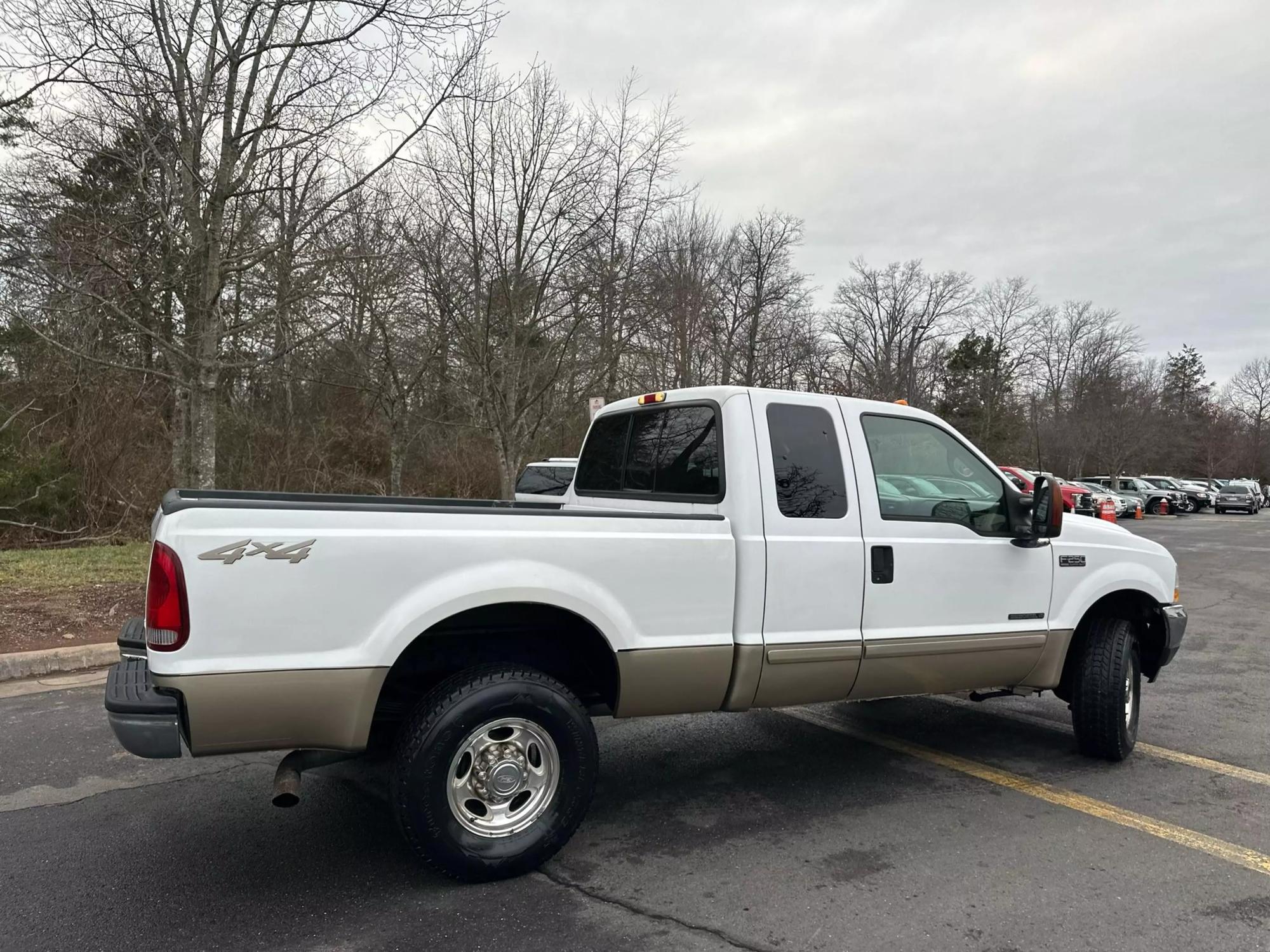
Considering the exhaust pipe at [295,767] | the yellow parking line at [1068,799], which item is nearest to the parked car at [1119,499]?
the yellow parking line at [1068,799]

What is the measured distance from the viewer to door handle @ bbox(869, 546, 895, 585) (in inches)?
159

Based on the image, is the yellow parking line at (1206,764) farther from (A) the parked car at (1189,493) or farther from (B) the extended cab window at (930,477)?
(A) the parked car at (1189,493)

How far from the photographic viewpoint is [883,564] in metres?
4.06

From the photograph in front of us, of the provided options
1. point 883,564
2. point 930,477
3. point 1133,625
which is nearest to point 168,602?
point 883,564

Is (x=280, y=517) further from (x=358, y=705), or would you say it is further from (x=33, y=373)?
(x=33, y=373)

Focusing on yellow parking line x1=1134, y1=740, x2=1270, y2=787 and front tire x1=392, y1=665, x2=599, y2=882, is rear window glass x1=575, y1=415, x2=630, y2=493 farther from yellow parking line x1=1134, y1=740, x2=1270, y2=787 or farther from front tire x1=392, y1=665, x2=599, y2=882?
yellow parking line x1=1134, y1=740, x2=1270, y2=787

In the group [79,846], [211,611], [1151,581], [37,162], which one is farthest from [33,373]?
[1151,581]

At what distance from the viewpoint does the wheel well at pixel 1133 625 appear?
4852 mm

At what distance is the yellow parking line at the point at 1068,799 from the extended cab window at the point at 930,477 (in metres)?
1.34

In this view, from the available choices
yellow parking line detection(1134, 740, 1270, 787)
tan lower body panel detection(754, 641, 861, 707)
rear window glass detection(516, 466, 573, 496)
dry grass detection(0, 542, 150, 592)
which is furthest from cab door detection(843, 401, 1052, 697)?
dry grass detection(0, 542, 150, 592)

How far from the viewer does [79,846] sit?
3.55 metres

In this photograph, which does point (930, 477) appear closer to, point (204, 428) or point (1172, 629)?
point (1172, 629)

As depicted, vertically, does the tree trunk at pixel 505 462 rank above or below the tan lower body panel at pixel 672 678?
above

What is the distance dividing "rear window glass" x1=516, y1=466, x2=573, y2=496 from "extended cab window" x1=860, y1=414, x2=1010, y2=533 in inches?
283
